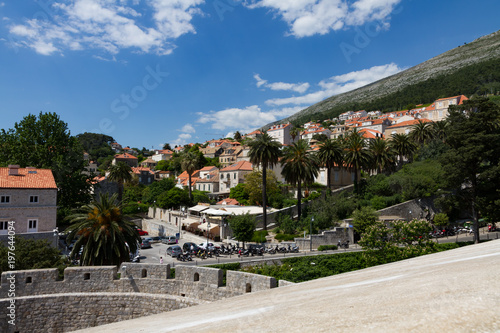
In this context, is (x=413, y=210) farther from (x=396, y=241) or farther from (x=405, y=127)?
(x=405, y=127)

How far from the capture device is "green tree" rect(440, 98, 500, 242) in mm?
29672

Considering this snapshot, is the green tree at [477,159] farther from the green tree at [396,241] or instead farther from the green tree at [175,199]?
the green tree at [175,199]

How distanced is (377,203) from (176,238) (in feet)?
90.2

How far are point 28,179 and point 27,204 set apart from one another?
265 cm

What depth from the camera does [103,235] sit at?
1923 centimetres

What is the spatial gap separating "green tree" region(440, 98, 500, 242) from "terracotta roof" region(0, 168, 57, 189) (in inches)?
1585

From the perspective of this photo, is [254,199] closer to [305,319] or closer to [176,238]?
[176,238]

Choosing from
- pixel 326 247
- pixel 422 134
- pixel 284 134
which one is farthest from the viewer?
pixel 284 134

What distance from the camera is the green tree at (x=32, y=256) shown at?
60.3ft

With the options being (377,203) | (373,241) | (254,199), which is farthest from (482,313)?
(254,199)

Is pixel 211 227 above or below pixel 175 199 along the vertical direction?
below

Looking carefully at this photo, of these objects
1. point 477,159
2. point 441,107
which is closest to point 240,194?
point 477,159

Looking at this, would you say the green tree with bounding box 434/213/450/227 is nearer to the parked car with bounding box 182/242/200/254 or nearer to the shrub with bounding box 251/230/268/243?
the shrub with bounding box 251/230/268/243

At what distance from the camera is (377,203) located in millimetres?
40750
